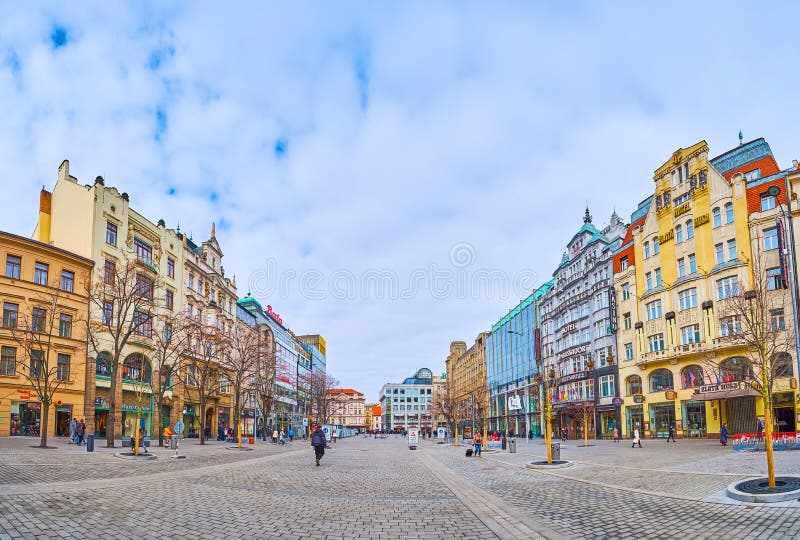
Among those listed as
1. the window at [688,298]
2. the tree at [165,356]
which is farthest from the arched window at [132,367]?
the window at [688,298]

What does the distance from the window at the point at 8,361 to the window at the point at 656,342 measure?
54.3 meters

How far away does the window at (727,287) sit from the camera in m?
49.8

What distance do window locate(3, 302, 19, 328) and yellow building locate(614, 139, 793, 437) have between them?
4983 centimetres

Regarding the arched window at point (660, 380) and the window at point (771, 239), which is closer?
the window at point (771, 239)

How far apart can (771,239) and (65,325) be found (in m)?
54.8

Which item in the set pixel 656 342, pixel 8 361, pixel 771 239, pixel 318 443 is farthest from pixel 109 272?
pixel 771 239

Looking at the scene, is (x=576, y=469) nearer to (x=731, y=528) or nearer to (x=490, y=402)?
(x=731, y=528)

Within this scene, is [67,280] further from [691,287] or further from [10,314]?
[691,287]

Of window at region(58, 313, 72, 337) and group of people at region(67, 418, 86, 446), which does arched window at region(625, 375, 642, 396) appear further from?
window at region(58, 313, 72, 337)

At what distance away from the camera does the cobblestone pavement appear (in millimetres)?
10789


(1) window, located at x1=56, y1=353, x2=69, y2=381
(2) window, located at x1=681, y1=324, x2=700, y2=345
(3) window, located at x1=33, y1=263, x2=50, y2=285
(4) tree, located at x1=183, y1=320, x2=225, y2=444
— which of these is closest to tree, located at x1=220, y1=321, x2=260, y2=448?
(4) tree, located at x1=183, y1=320, x2=225, y2=444

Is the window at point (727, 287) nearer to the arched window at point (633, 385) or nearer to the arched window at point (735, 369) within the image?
the arched window at point (735, 369)

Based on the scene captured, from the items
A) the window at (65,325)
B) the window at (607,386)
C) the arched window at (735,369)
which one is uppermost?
the window at (65,325)

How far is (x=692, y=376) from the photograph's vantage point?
54.7 meters
